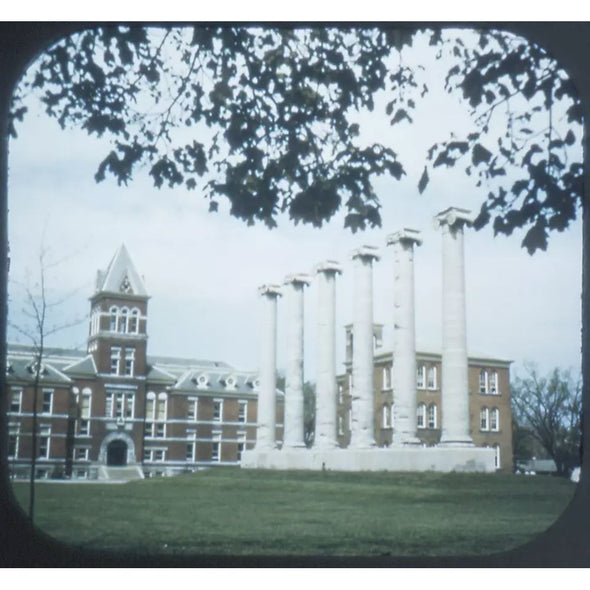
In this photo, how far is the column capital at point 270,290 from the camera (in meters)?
5.55

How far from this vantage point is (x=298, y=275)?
5602 millimetres

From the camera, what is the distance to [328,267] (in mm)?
5609

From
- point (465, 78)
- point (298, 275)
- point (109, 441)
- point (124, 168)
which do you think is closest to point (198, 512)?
point (109, 441)

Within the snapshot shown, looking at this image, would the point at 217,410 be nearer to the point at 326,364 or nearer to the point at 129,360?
the point at 129,360

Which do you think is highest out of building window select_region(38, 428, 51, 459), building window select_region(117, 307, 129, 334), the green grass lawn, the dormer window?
the dormer window

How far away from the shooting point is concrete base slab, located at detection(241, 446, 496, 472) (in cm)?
567

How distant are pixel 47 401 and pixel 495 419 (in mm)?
3286

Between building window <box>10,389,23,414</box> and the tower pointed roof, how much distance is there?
849 millimetres

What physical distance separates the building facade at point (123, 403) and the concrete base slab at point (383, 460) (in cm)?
21

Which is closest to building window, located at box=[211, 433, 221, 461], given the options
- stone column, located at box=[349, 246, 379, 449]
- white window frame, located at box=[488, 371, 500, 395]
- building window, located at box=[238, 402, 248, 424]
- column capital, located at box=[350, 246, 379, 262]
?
building window, located at box=[238, 402, 248, 424]

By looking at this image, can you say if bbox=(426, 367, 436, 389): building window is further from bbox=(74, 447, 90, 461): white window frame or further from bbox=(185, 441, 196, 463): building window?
bbox=(74, 447, 90, 461): white window frame

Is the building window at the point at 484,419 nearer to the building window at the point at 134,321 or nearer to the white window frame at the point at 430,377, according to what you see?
the white window frame at the point at 430,377

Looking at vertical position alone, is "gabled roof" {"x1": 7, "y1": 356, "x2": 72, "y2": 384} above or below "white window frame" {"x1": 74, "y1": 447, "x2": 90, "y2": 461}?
above

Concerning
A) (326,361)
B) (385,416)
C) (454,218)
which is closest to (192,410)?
(326,361)
